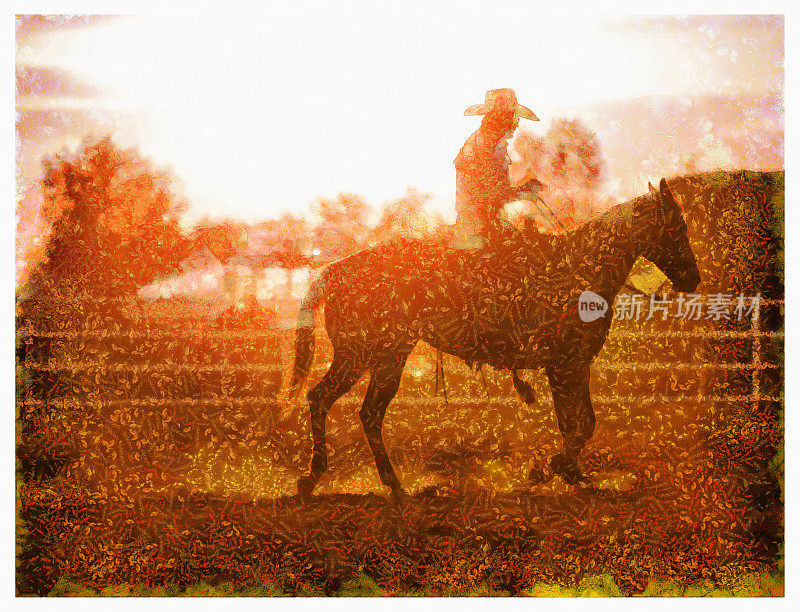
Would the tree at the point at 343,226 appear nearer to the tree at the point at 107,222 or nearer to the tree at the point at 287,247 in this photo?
the tree at the point at 287,247

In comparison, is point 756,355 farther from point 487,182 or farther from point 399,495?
point 399,495

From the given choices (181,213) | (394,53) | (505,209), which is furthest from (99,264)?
(505,209)

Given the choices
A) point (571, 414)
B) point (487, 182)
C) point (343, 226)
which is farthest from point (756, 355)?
point (343, 226)

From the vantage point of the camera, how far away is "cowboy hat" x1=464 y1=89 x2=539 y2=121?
3.10 meters

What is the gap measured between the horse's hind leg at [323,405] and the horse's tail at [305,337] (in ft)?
0.28

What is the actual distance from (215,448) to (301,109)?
1.76 m

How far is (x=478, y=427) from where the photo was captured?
3068 millimetres

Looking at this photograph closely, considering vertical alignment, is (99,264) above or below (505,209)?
below

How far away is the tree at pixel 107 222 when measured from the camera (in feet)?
10.3

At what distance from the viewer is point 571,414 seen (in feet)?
10.1

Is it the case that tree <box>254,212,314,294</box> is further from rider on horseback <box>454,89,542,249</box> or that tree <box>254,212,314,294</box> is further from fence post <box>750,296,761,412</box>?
fence post <box>750,296,761,412</box>

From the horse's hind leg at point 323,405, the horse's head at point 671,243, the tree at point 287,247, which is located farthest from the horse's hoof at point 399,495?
the horse's head at point 671,243

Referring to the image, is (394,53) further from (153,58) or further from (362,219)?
(153,58)

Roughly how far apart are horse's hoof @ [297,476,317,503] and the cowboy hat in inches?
78.4
